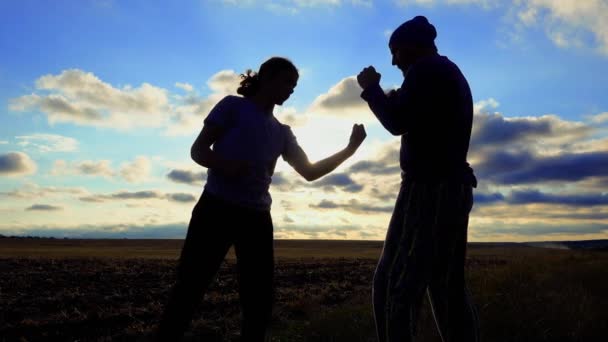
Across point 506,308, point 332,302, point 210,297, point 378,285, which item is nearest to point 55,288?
point 210,297

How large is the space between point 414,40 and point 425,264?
1239 millimetres

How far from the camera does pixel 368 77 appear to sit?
10.2 feet

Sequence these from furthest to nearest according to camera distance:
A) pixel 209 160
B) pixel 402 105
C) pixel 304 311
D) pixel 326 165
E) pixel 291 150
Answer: pixel 304 311 < pixel 326 165 < pixel 291 150 < pixel 209 160 < pixel 402 105

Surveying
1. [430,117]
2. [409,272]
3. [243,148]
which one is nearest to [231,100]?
[243,148]

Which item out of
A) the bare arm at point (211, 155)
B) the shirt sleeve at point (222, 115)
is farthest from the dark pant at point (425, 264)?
the shirt sleeve at point (222, 115)

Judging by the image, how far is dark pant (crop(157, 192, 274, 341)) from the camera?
11.2 ft

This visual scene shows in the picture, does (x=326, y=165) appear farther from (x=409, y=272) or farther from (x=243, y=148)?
(x=409, y=272)

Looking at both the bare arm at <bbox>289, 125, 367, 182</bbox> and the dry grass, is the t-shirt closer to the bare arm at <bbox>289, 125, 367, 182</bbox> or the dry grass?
the bare arm at <bbox>289, 125, 367, 182</bbox>

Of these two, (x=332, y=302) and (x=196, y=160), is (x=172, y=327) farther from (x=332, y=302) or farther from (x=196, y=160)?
(x=332, y=302)

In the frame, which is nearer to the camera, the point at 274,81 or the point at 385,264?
the point at 385,264

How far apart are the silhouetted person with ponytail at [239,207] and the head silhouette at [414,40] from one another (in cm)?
78

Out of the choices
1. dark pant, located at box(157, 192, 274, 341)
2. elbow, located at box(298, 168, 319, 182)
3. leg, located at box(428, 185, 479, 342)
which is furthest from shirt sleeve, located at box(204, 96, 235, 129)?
leg, located at box(428, 185, 479, 342)

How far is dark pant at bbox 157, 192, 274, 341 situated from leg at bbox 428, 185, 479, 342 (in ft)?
3.59

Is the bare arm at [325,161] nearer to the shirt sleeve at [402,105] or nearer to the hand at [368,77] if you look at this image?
the hand at [368,77]
